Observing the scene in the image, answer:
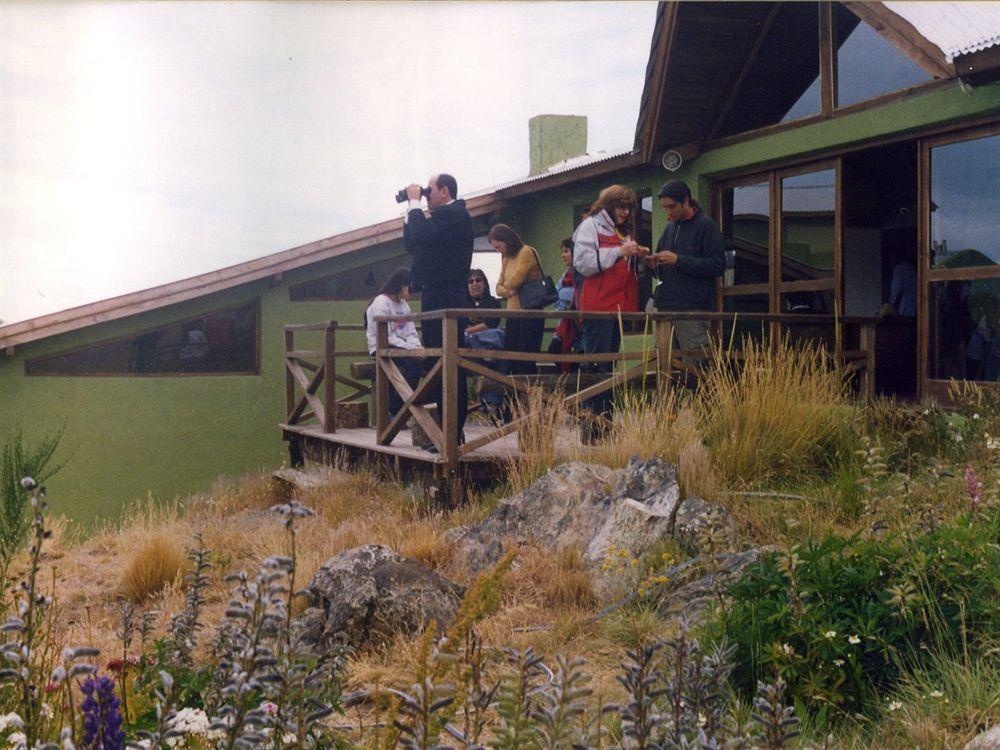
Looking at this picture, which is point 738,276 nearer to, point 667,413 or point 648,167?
point 648,167

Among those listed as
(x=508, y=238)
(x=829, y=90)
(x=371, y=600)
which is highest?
(x=829, y=90)

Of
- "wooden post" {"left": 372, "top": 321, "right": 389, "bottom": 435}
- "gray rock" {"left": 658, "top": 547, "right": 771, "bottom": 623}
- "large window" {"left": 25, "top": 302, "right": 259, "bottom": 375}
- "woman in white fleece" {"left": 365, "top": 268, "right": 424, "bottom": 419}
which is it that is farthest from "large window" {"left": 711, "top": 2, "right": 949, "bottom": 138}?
"large window" {"left": 25, "top": 302, "right": 259, "bottom": 375}

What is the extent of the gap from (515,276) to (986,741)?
7009 mm

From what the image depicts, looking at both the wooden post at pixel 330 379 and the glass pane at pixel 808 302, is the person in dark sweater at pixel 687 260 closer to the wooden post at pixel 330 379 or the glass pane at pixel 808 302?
the glass pane at pixel 808 302

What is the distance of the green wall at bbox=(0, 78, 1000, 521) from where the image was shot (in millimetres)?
13445

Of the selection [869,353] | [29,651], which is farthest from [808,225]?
[29,651]

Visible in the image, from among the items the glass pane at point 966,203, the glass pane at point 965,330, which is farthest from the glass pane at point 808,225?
the glass pane at point 965,330

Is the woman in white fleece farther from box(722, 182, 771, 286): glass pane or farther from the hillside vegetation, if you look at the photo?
box(722, 182, 771, 286): glass pane

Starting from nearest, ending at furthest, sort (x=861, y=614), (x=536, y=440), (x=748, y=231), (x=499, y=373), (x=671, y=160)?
(x=861, y=614), (x=536, y=440), (x=499, y=373), (x=748, y=231), (x=671, y=160)

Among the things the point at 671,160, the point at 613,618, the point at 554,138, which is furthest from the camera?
the point at 554,138

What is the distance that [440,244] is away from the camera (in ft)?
26.6

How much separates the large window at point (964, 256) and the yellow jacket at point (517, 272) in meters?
3.36

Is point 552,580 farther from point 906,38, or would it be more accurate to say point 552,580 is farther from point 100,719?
point 906,38

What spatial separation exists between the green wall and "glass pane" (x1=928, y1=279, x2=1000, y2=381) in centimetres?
423
